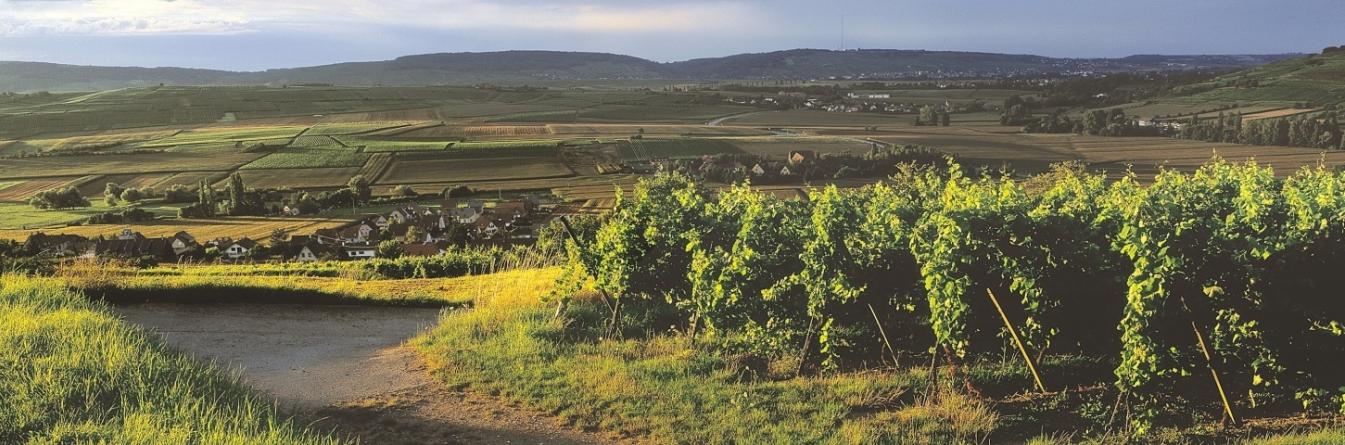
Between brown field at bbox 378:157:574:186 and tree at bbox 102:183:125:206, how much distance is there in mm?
16618

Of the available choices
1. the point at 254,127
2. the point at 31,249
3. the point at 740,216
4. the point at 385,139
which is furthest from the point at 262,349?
the point at 254,127

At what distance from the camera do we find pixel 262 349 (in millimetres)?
12078

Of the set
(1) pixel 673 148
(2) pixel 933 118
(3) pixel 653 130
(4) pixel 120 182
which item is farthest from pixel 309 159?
(2) pixel 933 118

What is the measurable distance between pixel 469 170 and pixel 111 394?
2363 inches

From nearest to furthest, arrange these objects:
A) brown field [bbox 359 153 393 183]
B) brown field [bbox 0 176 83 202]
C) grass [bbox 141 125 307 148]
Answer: brown field [bbox 0 176 83 202], brown field [bbox 359 153 393 183], grass [bbox 141 125 307 148]

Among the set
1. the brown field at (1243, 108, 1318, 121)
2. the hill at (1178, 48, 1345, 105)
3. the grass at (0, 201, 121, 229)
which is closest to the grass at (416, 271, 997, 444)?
the grass at (0, 201, 121, 229)

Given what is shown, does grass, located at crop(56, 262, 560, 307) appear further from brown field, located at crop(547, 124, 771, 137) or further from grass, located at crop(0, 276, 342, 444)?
brown field, located at crop(547, 124, 771, 137)

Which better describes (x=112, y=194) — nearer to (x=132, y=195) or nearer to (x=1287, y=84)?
(x=132, y=195)

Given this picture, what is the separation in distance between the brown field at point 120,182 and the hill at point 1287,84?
311ft

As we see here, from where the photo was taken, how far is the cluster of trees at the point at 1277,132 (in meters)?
48.8

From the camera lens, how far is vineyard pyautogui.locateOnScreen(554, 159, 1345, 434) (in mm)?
7965

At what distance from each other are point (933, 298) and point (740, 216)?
403cm

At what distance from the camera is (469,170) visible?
64.6m

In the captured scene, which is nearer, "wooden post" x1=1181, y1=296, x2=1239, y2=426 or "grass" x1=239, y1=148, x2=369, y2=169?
"wooden post" x1=1181, y1=296, x2=1239, y2=426
